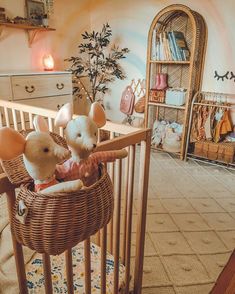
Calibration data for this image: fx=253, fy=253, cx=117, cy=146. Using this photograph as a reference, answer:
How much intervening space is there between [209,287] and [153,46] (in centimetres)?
282

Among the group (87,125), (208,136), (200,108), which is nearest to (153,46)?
(200,108)

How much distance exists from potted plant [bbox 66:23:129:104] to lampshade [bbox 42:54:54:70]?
0.33m

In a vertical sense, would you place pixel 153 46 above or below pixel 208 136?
above

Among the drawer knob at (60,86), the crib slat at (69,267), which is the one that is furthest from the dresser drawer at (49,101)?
the crib slat at (69,267)

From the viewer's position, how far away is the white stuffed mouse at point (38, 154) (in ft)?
1.87

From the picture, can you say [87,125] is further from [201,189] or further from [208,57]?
[208,57]

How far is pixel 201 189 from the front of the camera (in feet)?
8.50

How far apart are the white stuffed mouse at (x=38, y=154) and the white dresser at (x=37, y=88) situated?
2.18 m

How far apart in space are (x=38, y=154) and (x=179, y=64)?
122 inches

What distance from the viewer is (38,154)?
61 centimetres

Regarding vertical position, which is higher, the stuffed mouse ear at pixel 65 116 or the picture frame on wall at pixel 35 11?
the picture frame on wall at pixel 35 11

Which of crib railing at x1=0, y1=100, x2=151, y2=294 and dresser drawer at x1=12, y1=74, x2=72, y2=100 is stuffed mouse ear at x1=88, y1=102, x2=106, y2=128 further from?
dresser drawer at x1=12, y1=74, x2=72, y2=100

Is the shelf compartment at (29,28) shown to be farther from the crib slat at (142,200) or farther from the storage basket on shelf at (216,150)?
the crib slat at (142,200)

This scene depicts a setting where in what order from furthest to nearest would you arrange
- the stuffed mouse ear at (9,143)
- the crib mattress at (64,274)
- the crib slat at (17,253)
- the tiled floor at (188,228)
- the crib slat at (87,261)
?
the tiled floor at (188,228) < the crib mattress at (64,274) < the crib slat at (87,261) < the crib slat at (17,253) < the stuffed mouse ear at (9,143)
